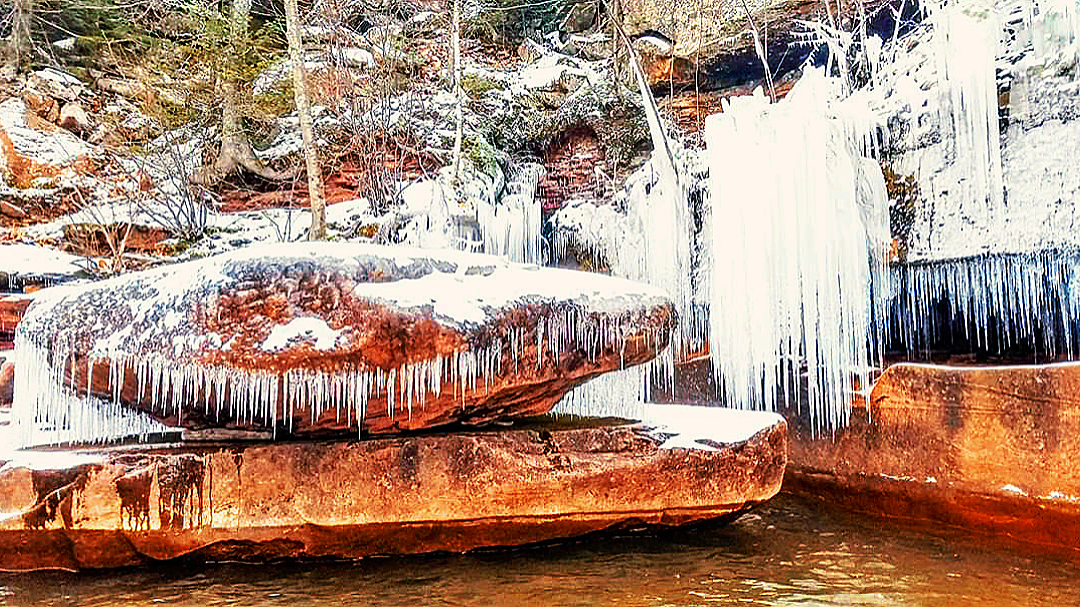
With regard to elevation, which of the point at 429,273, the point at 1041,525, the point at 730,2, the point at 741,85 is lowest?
the point at 1041,525

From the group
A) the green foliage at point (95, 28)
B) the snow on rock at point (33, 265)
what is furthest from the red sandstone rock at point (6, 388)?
the green foliage at point (95, 28)

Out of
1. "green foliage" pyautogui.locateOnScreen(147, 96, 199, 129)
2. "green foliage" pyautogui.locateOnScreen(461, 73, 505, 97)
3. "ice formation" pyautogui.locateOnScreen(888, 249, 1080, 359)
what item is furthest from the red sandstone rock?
"green foliage" pyautogui.locateOnScreen(461, 73, 505, 97)

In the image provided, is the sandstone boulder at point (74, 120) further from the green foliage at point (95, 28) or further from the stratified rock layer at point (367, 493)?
the stratified rock layer at point (367, 493)

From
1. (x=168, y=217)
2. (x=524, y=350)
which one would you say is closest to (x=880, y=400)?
(x=524, y=350)

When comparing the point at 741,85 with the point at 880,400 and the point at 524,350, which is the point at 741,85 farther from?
the point at 524,350

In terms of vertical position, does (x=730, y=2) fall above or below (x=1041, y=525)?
above

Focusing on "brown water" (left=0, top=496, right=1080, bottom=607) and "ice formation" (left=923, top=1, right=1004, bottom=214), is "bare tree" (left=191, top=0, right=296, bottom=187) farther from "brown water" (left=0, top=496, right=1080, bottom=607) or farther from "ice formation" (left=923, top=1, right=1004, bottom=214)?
"ice formation" (left=923, top=1, right=1004, bottom=214)

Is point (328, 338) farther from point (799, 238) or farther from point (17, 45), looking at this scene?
point (17, 45)

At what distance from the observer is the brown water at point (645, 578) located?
3484 mm

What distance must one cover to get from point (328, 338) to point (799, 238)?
12.2 ft

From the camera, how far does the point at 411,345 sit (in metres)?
3.86

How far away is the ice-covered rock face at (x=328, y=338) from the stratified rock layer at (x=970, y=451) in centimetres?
194

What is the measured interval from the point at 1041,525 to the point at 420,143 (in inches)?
425

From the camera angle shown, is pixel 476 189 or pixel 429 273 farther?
pixel 476 189
